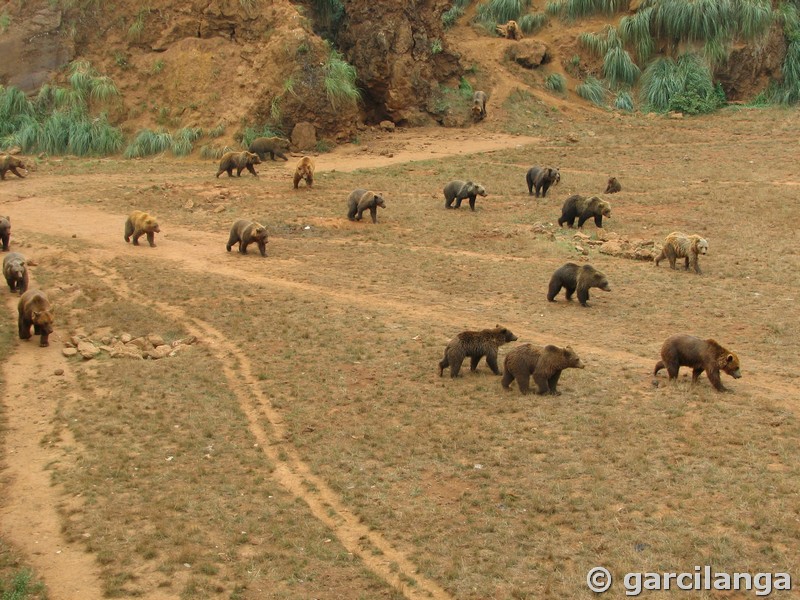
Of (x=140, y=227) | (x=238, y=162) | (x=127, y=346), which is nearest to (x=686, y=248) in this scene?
(x=127, y=346)

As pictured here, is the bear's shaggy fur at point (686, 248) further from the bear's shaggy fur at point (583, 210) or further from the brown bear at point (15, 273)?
the brown bear at point (15, 273)

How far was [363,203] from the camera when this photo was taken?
70.0 feet

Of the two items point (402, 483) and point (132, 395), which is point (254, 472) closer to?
point (402, 483)

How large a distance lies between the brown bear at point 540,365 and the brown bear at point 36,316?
7.35 metres

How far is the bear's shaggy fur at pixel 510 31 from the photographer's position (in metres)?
38.5

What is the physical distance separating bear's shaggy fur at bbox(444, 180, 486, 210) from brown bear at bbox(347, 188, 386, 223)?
2.11 m

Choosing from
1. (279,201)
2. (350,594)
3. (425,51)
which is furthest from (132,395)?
(425,51)

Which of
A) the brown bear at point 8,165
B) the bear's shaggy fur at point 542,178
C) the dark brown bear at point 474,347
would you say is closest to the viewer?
the dark brown bear at point 474,347

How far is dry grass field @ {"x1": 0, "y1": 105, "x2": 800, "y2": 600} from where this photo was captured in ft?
26.3

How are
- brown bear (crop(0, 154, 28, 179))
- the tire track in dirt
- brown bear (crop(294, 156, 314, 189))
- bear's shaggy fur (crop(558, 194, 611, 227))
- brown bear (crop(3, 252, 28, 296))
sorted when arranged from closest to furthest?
the tire track in dirt
brown bear (crop(3, 252, 28, 296))
bear's shaggy fur (crop(558, 194, 611, 227))
brown bear (crop(294, 156, 314, 189))
brown bear (crop(0, 154, 28, 179))

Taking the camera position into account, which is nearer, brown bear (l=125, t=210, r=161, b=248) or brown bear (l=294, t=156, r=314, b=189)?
brown bear (l=125, t=210, r=161, b=248)

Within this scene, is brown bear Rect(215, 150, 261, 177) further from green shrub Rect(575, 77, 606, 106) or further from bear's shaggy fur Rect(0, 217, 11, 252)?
green shrub Rect(575, 77, 606, 106)

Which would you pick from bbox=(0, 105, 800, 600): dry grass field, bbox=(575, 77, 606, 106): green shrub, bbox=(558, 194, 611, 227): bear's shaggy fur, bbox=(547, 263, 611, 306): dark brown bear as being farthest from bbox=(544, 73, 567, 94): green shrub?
bbox=(547, 263, 611, 306): dark brown bear

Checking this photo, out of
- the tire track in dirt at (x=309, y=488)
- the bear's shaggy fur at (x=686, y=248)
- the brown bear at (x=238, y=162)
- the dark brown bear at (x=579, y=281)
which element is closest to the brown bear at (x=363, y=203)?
the brown bear at (x=238, y=162)
